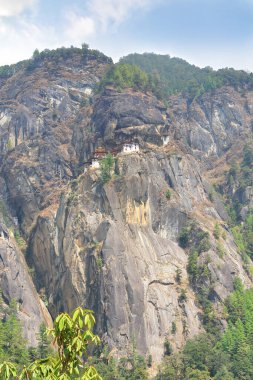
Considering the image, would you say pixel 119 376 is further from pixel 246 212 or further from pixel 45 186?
pixel 246 212

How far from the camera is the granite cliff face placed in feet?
→ 233

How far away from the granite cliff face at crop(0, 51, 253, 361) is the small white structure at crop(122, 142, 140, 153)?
1.31m

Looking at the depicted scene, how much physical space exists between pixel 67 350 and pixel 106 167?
7219 centimetres

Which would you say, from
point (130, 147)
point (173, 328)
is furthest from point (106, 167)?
point (173, 328)

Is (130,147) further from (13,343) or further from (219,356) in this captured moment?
(13,343)

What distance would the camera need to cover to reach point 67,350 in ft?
29.2

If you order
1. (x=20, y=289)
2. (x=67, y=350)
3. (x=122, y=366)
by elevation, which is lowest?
(x=122, y=366)

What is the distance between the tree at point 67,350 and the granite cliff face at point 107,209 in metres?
58.0

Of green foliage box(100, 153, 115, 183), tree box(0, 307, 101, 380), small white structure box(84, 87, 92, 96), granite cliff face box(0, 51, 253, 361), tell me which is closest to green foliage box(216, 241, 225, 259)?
granite cliff face box(0, 51, 253, 361)

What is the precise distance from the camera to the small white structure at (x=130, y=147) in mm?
88188

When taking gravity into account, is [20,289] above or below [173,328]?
above

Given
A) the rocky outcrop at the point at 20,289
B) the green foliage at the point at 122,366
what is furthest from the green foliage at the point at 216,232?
the rocky outcrop at the point at 20,289

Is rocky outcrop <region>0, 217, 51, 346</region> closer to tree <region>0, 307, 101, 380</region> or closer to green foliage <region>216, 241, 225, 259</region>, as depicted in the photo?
green foliage <region>216, 241, 225, 259</region>

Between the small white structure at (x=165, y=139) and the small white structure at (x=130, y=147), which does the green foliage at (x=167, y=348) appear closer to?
the small white structure at (x=130, y=147)
